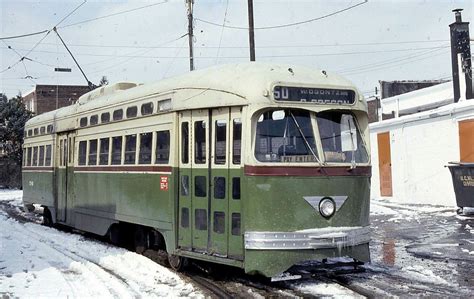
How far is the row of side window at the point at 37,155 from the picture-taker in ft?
49.5

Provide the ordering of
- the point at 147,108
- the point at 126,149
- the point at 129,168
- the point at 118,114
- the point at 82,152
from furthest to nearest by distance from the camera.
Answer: the point at 82,152 → the point at 118,114 → the point at 126,149 → the point at 129,168 → the point at 147,108

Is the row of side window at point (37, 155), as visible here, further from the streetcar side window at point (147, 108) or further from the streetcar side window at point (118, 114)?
the streetcar side window at point (147, 108)

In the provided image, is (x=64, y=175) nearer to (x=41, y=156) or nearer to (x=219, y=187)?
(x=41, y=156)

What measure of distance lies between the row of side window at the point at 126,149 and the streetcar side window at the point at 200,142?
62 centimetres

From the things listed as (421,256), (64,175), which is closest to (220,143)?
(421,256)

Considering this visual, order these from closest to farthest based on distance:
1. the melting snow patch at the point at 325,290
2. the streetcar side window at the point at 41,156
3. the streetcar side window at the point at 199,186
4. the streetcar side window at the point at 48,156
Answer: the melting snow patch at the point at 325,290
the streetcar side window at the point at 199,186
the streetcar side window at the point at 48,156
the streetcar side window at the point at 41,156

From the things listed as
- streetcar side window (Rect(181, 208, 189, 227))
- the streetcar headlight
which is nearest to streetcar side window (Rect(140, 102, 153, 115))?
streetcar side window (Rect(181, 208, 189, 227))

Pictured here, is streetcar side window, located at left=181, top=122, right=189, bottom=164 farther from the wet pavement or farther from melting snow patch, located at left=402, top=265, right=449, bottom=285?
melting snow patch, located at left=402, top=265, right=449, bottom=285

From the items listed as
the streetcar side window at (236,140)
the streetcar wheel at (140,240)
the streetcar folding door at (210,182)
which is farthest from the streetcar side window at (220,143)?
the streetcar wheel at (140,240)

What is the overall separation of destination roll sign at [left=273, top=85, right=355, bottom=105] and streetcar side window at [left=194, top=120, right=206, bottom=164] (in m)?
1.26

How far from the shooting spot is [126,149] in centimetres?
1004

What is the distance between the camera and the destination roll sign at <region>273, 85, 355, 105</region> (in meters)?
7.50

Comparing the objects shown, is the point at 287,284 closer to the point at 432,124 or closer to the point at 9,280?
the point at 9,280

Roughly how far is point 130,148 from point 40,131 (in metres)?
7.07
